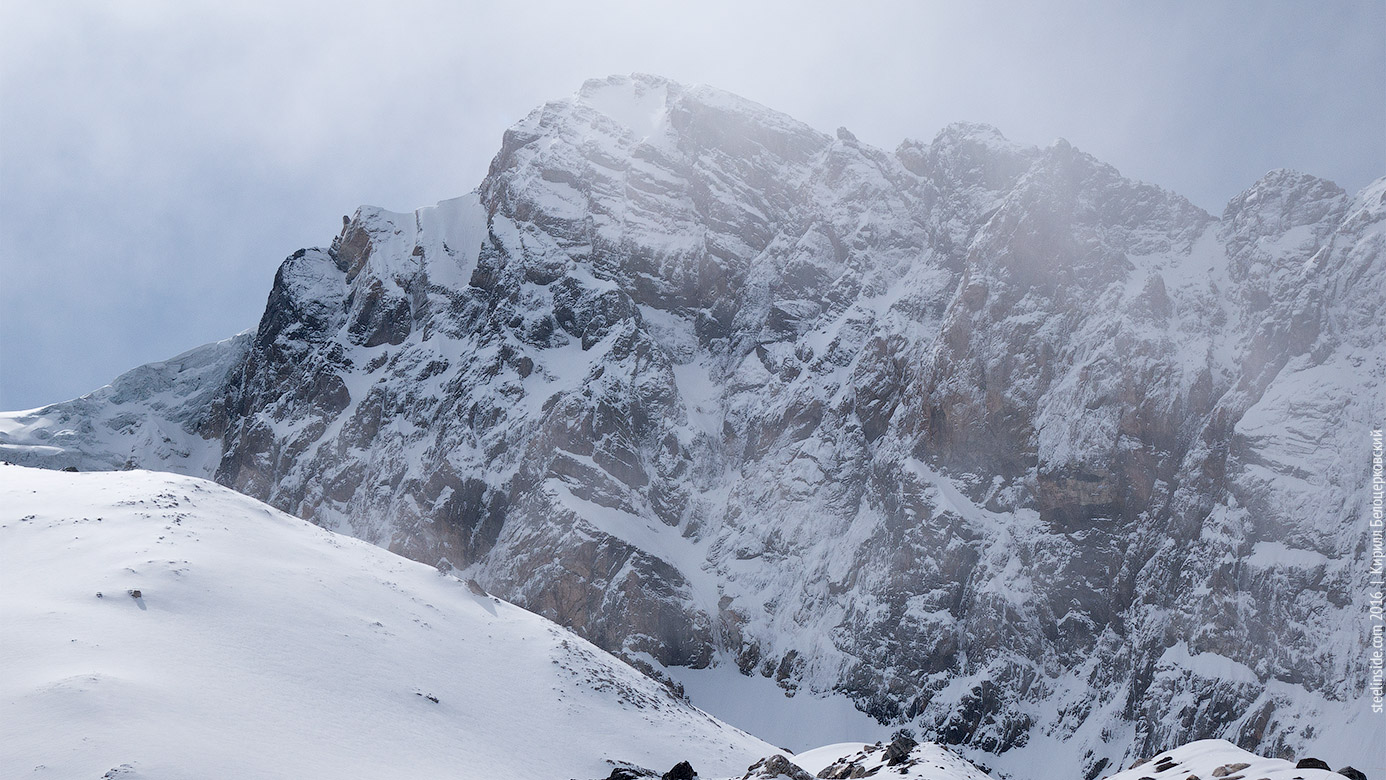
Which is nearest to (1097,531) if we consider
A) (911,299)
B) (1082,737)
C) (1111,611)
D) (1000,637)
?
(1111,611)

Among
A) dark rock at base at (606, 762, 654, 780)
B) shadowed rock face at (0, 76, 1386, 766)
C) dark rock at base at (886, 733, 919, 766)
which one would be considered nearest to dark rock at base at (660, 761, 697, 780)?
dark rock at base at (606, 762, 654, 780)

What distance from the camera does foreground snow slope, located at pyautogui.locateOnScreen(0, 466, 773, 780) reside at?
31812mm

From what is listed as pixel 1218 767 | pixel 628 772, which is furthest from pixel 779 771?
pixel 1218 767

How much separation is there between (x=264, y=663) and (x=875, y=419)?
117m

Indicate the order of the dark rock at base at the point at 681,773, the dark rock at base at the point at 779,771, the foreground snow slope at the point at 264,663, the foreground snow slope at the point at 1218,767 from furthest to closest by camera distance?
the dark rock at base at the point at 681,773 → the dark rock at base at the point at 779,771 → the foreground snow slope at the point at 264,663 → the foreground snow slope at the point at 1218,767

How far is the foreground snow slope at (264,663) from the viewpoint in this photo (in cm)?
3181

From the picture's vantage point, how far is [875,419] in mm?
148625

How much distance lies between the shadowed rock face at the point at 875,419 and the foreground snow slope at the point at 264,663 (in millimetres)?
70682

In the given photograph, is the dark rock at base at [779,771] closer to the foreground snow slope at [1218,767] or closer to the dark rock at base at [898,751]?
the dark rock at base at [898,751]

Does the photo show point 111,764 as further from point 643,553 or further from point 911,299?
point 911,299

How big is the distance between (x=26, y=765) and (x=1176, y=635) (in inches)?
4291

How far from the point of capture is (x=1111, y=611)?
389ft

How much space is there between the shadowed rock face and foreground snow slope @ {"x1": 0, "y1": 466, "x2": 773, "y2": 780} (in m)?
70.7

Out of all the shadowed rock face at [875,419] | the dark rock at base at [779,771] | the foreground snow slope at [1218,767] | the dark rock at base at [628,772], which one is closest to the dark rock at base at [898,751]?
the dark rock at base at [779,771]
